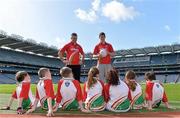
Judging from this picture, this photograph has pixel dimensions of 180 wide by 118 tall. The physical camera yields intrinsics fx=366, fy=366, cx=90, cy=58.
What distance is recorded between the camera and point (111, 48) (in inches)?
496

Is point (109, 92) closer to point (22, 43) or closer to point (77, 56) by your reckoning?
point (77, 56)

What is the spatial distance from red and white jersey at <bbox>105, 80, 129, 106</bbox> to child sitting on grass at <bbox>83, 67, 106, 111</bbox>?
0.15 meters

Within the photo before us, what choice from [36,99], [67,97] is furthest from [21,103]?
[67,97]

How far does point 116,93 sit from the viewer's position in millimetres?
9172

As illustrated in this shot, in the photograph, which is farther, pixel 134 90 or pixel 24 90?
pixel 134 90

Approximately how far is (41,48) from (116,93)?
75382 mm

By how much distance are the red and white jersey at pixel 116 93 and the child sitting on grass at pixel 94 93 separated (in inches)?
5.9

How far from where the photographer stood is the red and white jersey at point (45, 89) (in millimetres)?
8617

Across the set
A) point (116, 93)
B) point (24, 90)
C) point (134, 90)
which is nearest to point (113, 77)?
point (116, 93)

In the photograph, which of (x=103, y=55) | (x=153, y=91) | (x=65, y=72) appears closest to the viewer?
(x=65, y=72)

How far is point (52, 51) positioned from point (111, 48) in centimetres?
7599

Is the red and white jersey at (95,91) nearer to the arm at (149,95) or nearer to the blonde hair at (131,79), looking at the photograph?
the blonde hair at (131,79)

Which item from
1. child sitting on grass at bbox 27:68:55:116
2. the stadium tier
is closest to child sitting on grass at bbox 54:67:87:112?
child sitting on grass at bbox 27:68:55:116

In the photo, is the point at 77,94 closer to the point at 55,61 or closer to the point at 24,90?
the point at 24,90
